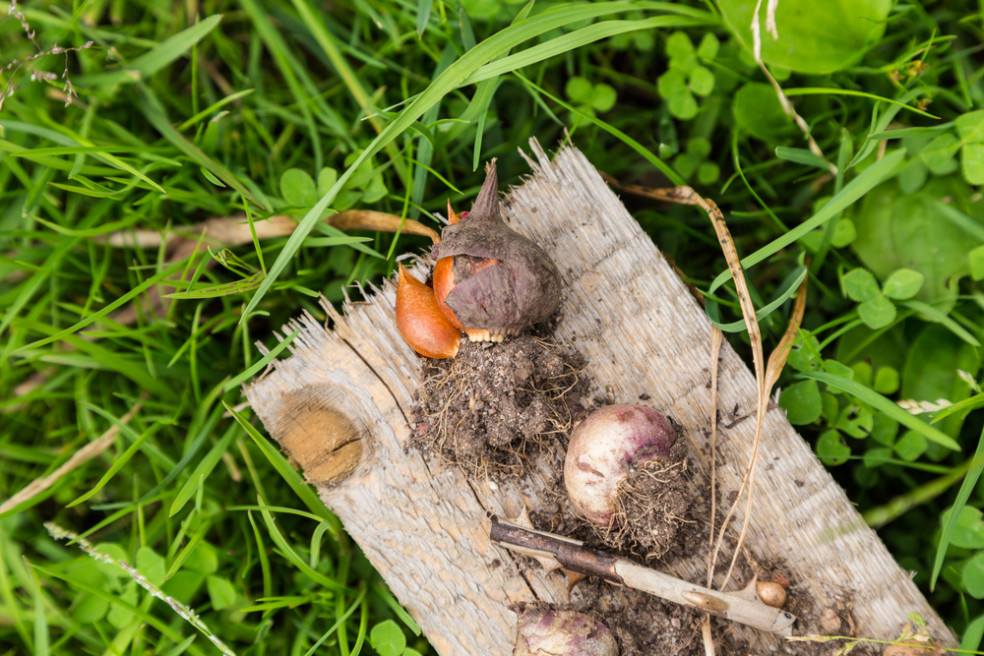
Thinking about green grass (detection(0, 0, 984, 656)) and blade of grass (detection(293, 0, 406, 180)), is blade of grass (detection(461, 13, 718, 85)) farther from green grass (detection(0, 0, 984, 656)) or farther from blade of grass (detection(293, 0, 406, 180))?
blade of grass (detection(293, 0, 406, 180))

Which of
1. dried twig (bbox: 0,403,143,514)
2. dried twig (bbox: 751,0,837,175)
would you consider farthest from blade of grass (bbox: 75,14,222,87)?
dried twig (bbox: 751,0,837,175)

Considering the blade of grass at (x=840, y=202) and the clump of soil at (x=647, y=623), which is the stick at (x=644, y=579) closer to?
the clump of soil at (x=647, y=623)

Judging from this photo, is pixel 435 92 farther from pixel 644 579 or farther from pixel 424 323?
pixel 644 579

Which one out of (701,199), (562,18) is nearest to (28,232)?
(562,18)

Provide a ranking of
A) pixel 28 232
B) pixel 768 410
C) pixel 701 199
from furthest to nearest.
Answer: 1. pixel 28 232
2. pixel 701 199
3. pixel 768 410

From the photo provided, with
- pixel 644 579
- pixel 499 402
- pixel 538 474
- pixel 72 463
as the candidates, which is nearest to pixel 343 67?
pixel 499 402

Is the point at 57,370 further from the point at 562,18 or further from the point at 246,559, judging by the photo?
the point at 562,18
